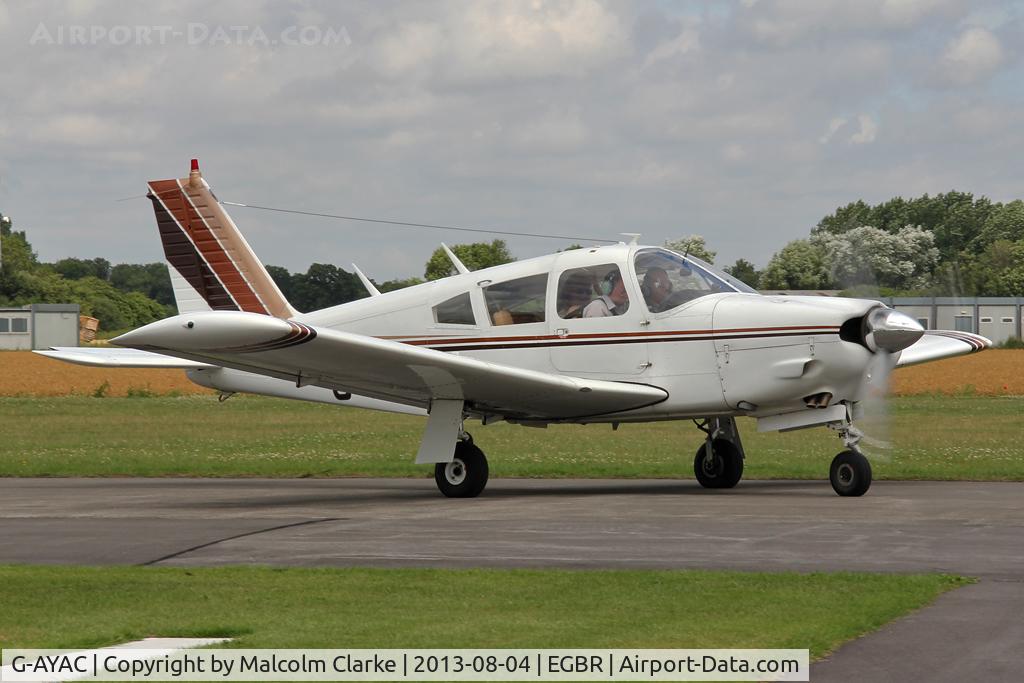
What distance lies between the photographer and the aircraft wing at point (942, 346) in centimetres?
1696

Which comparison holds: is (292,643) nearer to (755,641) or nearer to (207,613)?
(207,613)

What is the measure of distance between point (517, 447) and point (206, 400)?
2090 cm

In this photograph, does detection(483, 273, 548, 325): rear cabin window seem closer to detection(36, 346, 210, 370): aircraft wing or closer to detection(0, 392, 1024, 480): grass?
detection(0, 392, 1024, 480): grass

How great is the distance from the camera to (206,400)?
42688 millimetres

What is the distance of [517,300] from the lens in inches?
615

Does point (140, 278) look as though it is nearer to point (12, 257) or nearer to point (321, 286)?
point (12, 257)

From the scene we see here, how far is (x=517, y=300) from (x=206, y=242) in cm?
501

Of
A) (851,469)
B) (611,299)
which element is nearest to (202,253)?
(611,299)

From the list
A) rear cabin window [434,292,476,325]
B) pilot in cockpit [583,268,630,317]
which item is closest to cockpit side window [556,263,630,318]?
pilot in cockpit [583,268,630,317]

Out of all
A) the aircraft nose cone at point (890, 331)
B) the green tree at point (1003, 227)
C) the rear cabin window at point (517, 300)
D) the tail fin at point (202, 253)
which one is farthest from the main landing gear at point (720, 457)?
the green tree at point (1003, 227)

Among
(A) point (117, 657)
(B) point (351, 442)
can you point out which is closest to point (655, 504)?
(A) point (117, 657)

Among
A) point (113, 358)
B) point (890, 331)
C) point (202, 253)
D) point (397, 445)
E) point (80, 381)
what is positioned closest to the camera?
point (890, 331)

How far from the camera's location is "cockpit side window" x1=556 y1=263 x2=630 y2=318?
49.3 ft

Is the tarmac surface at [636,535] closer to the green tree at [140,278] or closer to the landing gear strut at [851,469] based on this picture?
the landing gear strut at [851,469]
